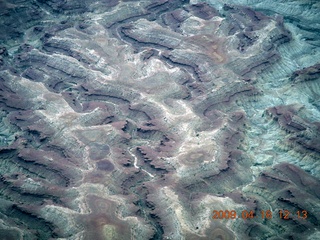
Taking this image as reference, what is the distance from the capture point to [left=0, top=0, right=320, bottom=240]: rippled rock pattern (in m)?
27.0

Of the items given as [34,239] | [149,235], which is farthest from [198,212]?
[34,239]

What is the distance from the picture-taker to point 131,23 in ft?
150

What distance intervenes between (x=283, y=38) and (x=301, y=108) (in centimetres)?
1071

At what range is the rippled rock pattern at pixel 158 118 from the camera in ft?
88.6

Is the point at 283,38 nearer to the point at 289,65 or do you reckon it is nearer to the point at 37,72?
the point at 289,65
